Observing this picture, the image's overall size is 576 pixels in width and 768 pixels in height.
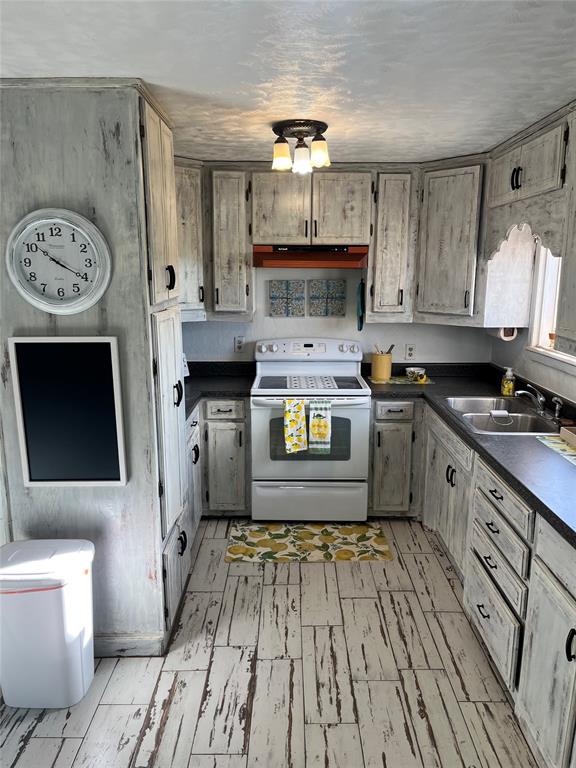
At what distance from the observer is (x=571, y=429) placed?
8.66ft

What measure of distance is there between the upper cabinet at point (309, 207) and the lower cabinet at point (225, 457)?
44.7 inches

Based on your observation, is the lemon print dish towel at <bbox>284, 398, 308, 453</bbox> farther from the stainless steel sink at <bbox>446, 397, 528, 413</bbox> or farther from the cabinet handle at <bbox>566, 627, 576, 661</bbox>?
the cabinet handle at <bbox>566, 627, 576, 661</bbox>

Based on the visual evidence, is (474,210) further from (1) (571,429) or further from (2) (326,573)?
(2) (326,573)

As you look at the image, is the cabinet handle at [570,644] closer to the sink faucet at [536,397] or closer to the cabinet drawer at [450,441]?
the cabinet drawer at [450,441]

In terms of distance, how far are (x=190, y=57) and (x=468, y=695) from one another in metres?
2.61

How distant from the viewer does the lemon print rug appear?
11.2 feet

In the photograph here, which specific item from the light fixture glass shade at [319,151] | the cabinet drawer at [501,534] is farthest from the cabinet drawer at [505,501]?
the light fixture glass shade at [319,151]

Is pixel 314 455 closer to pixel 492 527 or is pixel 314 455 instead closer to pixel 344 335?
pixel 344 335

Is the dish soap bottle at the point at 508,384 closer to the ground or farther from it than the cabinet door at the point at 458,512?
farther from it

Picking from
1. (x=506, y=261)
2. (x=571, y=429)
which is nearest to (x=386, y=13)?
(x=571, y=429)

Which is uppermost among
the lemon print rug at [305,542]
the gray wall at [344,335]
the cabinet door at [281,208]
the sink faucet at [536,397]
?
the cabinet door at [281,208]

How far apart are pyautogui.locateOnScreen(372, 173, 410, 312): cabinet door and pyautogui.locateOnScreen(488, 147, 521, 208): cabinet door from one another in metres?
0.60

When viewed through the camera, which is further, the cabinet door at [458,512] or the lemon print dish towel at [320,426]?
the lemon print dish towel at [320,426]

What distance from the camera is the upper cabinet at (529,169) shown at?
96.8 inches
